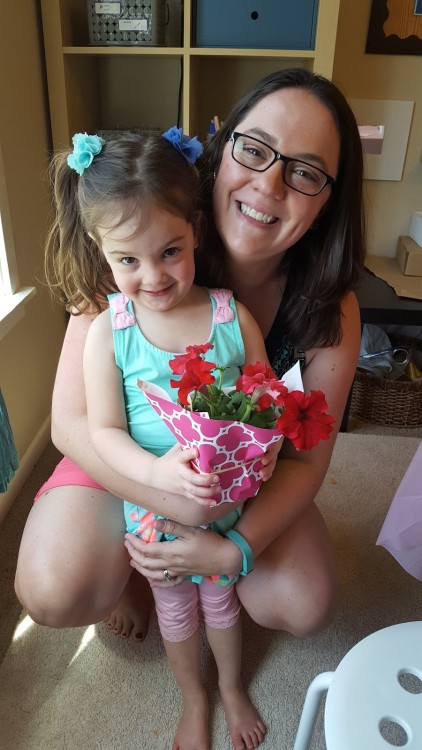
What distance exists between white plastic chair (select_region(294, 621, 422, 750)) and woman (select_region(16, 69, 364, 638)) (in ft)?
0.82

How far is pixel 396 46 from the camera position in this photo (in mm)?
2084

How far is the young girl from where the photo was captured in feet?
2.94

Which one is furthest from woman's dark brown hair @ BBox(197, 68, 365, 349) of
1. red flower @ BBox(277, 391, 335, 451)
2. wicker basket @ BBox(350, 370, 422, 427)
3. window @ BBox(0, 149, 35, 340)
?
wicker basket @ BBox(350, 370, 422, 427)

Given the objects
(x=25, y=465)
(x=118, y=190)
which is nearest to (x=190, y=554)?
(x=118, y=190)

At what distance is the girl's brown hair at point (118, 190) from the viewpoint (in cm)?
89

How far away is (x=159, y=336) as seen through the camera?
1020 mm

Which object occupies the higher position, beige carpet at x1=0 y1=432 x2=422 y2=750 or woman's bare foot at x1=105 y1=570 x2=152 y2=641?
woman's bare foot at x1=105 y1=570 x2=152 y2=641

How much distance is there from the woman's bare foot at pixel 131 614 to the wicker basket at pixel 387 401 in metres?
1.22

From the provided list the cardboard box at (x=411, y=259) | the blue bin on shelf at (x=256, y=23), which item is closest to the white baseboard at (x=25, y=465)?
the blue bin on shelf at (x=256, y=23)

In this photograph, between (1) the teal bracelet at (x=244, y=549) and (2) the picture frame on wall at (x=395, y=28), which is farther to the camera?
(2) the picture frame on wall at (x=395, y=28)

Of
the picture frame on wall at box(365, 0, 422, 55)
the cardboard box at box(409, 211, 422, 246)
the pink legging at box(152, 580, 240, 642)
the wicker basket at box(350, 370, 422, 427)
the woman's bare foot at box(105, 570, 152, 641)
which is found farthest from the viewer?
the cardboard box at box(409, 211, 422, 246)

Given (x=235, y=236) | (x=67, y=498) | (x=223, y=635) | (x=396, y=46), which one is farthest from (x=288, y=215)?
(x=396, y=46)

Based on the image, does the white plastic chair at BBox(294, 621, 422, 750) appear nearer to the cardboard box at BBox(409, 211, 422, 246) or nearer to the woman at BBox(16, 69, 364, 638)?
the woman at BBox(16, 69, 364, 638)

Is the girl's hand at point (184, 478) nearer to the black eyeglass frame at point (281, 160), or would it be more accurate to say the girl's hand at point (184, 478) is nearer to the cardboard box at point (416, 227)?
the black eyeglass frame at point (281, 160)
